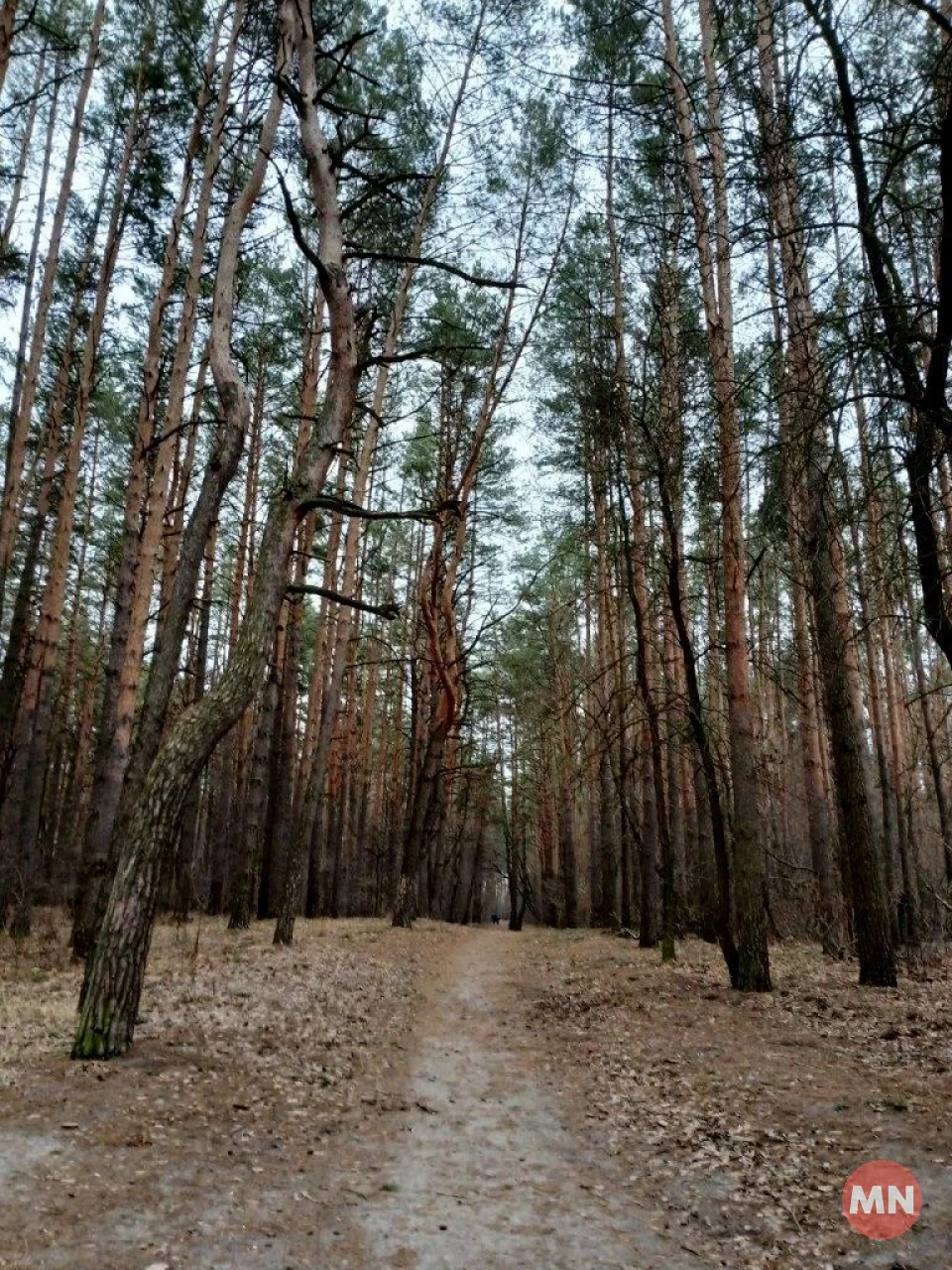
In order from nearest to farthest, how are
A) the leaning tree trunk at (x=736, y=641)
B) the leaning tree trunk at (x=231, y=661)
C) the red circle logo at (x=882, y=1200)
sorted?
the red circle logo at (x=882, y=1200) < the leaning tree trunk at (x=231, y=661) < the leaning tree trunk at (x=736, y=641)

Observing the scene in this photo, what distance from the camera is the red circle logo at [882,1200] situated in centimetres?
316

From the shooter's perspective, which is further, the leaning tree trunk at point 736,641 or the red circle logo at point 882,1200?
the leaning tree trunk at point 736,641

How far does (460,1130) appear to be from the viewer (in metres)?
4.52

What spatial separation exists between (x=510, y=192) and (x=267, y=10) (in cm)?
668

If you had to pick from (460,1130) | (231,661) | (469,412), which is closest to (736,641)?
(231,661)

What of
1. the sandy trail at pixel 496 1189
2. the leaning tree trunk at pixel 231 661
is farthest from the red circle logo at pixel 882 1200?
the leaning tree trunk at pixel 231 661

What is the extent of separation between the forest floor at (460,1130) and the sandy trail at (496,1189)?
17 millimetres

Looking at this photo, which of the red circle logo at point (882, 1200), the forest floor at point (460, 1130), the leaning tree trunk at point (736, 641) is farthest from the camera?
the leaning tree trunk at point (736, 641)

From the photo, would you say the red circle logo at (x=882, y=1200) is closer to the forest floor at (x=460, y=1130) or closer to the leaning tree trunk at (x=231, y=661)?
the forest floor at (x=460, y=1130)

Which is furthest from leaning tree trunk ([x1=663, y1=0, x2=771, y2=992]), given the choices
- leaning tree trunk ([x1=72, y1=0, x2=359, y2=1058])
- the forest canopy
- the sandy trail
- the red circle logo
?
the red circle logo

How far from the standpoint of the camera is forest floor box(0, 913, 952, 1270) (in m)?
3.05

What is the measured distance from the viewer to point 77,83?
42.2 feet

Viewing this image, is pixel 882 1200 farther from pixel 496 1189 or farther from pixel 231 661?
pixel 231 661

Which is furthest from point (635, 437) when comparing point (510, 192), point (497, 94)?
point (497, 94)
